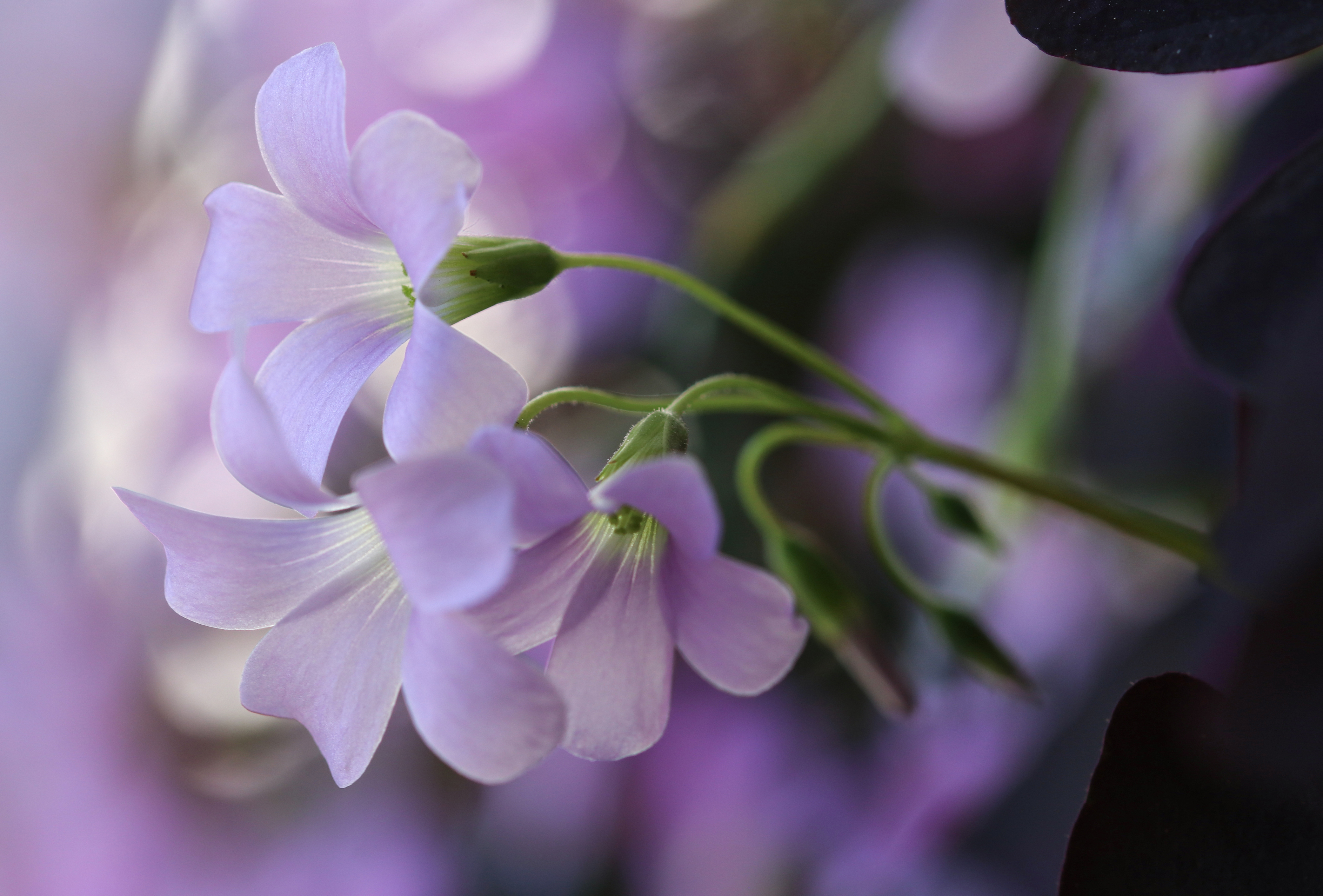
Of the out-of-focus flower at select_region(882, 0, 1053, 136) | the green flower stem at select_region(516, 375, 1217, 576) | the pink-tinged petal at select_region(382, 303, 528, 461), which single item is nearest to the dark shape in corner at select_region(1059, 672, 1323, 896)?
the green flower stem at select_region(516, 375, 1217, 576)

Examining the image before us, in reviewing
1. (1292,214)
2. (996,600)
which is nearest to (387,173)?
(1292,214)

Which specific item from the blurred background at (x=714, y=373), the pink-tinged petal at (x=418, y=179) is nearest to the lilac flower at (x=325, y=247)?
the pink-tinged petal at (x=418, y=179)

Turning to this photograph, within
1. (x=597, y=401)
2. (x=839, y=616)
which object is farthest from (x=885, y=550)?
(x=597, y=401)

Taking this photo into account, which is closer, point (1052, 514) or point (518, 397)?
point (518, 397)

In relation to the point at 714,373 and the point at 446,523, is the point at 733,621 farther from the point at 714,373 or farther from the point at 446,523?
the point at 714,373

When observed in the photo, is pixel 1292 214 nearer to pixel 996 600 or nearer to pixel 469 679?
pixel 469 679

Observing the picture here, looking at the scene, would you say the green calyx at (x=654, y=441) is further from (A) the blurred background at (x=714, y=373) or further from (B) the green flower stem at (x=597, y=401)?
(A) the blurred background at (x=714, y=373)

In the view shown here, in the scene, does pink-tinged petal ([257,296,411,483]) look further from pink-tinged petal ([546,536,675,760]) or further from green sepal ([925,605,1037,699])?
green sepal ([925,605,1037,699])
